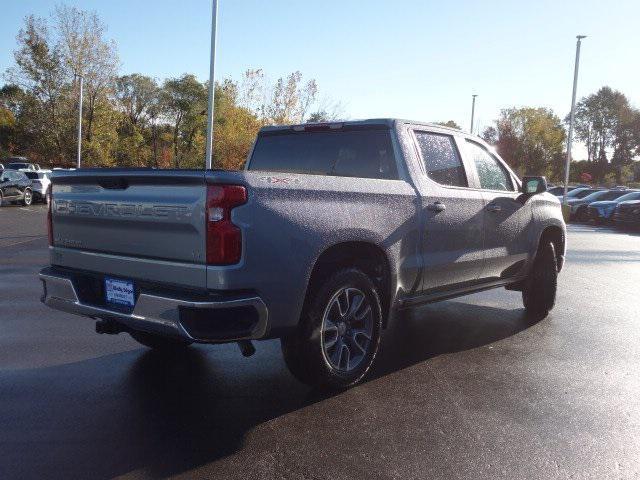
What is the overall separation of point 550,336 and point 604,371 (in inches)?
45.9

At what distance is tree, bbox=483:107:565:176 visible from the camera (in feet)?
206

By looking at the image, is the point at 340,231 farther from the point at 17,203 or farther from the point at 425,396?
the point at 17,203

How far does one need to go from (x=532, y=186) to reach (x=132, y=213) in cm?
414

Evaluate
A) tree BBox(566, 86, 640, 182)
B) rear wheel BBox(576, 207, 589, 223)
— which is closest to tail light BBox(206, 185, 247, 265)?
rear wheel BBox(576, 207, 589, 223)

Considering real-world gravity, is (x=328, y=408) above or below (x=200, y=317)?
below

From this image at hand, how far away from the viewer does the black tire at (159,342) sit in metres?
5.34

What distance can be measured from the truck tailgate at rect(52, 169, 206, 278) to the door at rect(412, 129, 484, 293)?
2.06 metres

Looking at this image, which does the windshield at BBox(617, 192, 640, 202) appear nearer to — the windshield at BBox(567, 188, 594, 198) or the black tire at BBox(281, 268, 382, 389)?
the windshield at BBox(567, 188, 594, 198)

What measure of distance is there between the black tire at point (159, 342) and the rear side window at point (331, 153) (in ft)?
5.73

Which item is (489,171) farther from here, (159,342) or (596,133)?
(596,133)

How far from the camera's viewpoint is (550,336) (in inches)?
253

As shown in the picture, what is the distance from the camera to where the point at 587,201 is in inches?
1225

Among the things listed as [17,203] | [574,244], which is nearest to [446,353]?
[574,244]

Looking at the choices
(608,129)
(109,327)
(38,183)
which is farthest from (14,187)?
(608,129)
